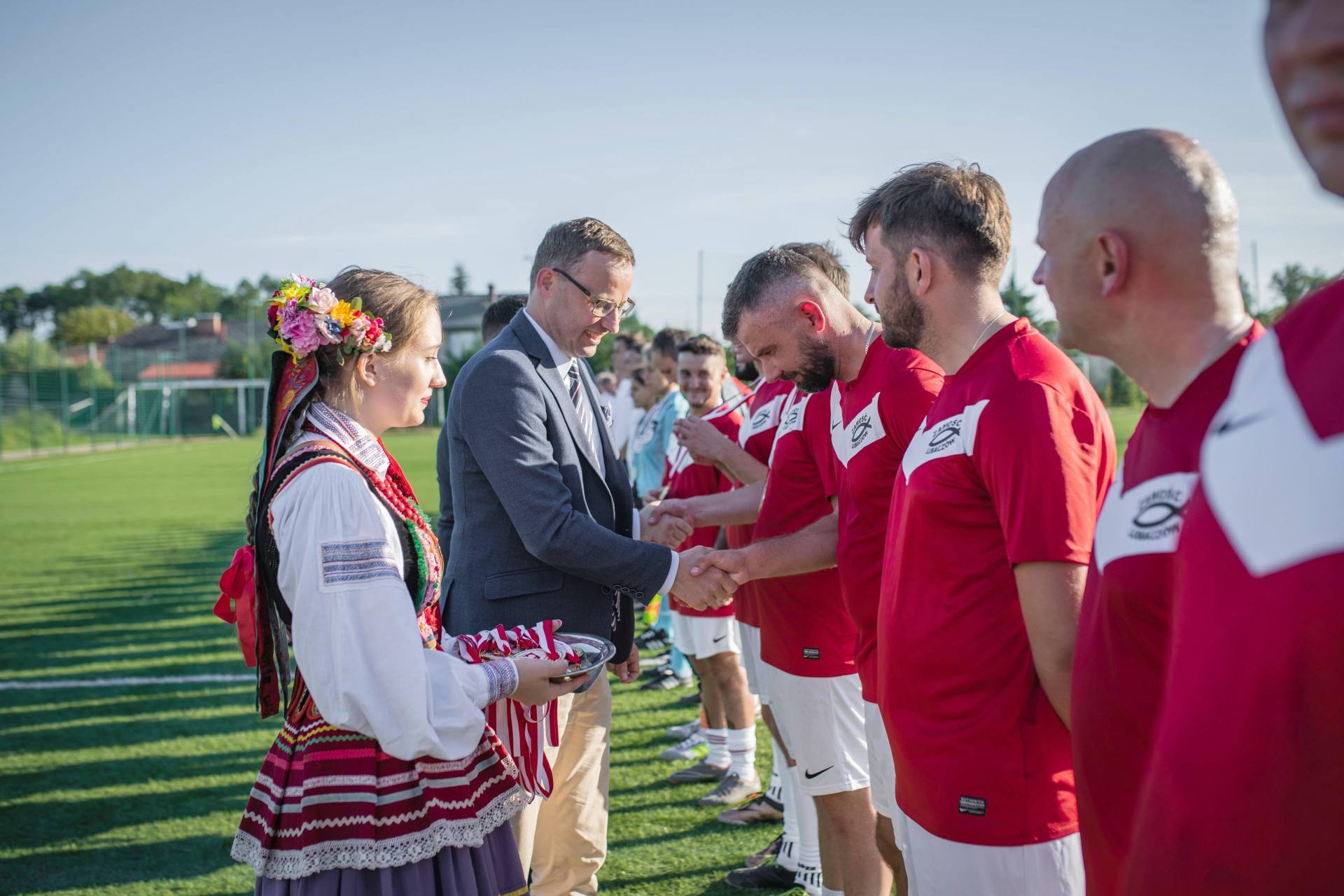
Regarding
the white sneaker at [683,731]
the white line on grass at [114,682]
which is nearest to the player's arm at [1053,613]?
the white sneaker at [683,731]

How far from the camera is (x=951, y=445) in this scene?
7.16ft

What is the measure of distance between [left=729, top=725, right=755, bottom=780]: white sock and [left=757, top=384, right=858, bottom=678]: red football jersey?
1925mm

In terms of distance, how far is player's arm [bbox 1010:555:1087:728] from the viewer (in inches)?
75.5

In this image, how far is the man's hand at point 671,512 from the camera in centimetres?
398

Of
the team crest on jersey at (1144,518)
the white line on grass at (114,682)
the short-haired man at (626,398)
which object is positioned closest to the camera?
the team crest on jersey at (1144,518)

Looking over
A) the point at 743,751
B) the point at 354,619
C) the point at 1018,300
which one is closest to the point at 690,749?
the point at 743,751

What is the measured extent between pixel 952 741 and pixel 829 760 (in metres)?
1.56

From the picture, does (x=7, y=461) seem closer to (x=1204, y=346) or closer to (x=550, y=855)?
(x=550, y=855)

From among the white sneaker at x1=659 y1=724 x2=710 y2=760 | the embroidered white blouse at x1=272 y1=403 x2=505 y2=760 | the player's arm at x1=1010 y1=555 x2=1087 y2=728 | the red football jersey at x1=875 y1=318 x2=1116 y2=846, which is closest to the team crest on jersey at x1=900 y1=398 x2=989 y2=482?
the red football jersey at x1=875 y1=318 x2=1116 y2=846

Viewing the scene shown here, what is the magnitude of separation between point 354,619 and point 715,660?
399 centimetres

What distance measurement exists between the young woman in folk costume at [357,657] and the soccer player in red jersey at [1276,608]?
175 centimetres

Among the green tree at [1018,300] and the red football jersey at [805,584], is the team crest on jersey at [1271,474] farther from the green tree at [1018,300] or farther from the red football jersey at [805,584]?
the green tree at [1018,300]

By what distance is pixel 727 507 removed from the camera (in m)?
4.29

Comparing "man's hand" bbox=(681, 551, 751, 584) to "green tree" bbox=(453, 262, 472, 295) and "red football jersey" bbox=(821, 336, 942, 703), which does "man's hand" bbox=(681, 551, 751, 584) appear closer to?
"red football jersey" bbox=(821, 336, 942, 703)
